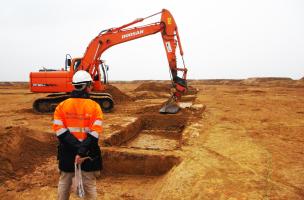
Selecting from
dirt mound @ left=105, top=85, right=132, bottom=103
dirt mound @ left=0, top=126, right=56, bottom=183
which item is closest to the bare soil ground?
dirt mound @ left=0, top=126, right=56, bottom=183

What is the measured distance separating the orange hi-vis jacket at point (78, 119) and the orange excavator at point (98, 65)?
950cm

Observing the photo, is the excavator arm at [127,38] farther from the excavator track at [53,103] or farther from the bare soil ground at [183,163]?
the bare soil ground at [183,163]

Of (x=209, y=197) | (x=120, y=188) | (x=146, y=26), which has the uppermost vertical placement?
(x=146, y=26)

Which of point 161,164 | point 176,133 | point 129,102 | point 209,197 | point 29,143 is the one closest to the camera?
point 209,197

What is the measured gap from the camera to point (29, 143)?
26.8ft

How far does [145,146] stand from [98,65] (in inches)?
227

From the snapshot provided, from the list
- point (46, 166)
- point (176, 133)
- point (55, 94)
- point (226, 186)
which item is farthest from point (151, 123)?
point (226, 186)

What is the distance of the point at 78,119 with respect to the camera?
4105 mm

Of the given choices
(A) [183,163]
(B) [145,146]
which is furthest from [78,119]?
(B) [145,146]

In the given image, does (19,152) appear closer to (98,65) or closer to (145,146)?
(145,146)

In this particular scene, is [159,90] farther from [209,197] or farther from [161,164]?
[209,197]

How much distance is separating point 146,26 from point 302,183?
1013cm

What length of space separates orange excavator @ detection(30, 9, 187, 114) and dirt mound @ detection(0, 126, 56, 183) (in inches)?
229

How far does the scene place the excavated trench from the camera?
24.6ft
